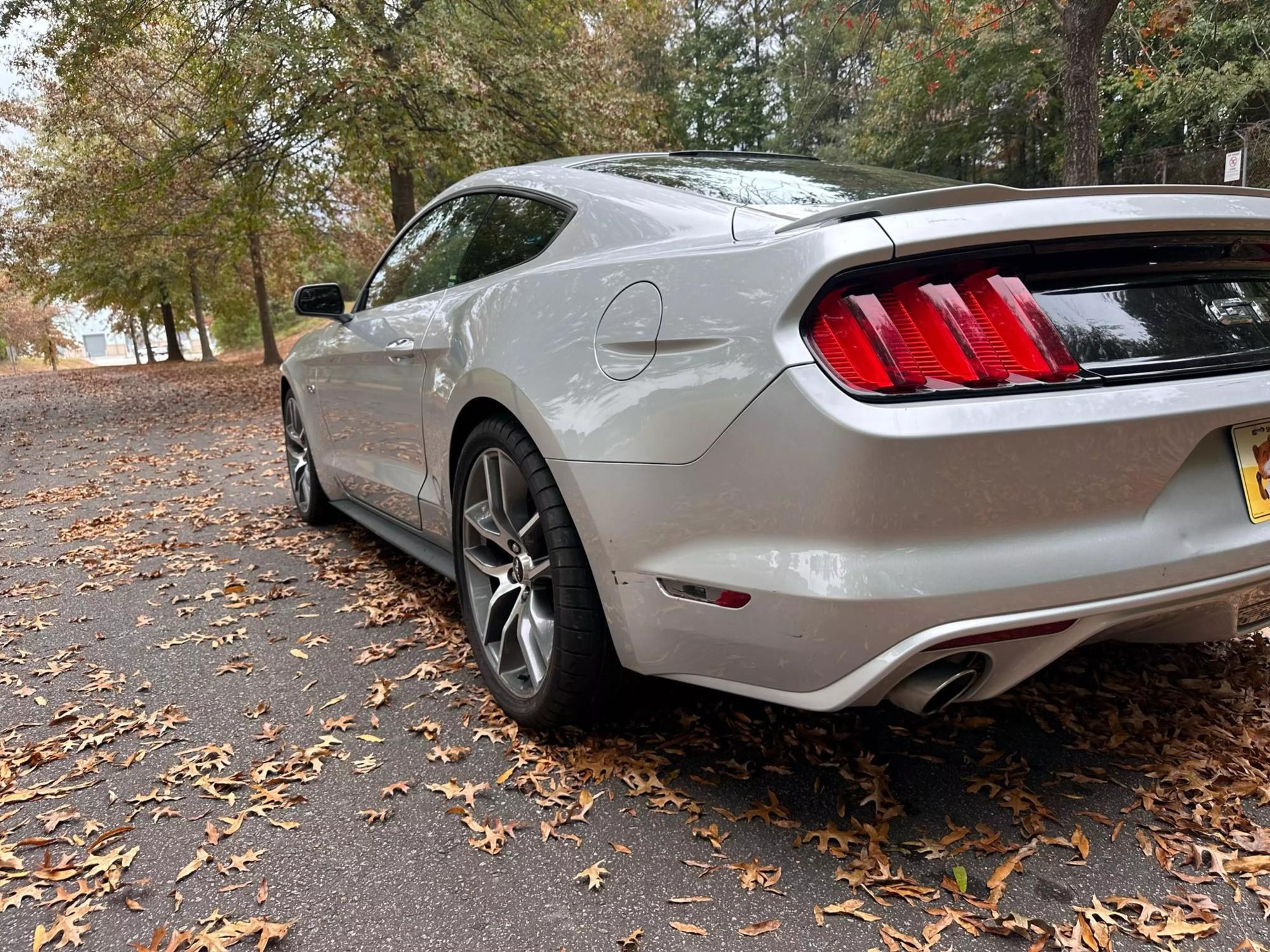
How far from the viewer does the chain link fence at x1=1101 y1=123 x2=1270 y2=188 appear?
15.7 m

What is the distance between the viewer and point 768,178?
2.58 m

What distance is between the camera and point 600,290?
7.26 ft

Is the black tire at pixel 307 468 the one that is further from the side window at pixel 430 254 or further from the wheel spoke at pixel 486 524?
the wheel spoke at pixel 486 524

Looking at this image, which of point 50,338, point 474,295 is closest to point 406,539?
point 474,295

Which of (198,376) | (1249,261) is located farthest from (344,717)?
(198,376)

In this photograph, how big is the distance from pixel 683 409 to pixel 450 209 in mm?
2078

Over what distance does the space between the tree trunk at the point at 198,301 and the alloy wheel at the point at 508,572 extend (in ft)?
81.4

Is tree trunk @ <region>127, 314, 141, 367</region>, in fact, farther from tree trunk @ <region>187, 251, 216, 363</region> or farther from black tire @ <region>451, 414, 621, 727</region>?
black tire @ <region>451, 414, 621, 727</region>

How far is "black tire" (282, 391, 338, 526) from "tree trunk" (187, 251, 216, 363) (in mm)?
21776

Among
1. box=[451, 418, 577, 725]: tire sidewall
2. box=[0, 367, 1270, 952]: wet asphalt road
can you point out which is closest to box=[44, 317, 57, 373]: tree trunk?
box=[0, 367, 1270, 952]: wet asphalt road

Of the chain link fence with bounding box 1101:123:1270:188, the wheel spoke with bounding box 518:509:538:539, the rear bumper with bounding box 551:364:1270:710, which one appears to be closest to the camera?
the rear bumper with bounding box 551:364:1270:710

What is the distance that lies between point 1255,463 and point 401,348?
103 inches

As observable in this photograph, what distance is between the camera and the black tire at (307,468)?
16.5ft

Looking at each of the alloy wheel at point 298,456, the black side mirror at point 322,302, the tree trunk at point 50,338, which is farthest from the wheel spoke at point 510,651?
the tree trunk at point 50,338
